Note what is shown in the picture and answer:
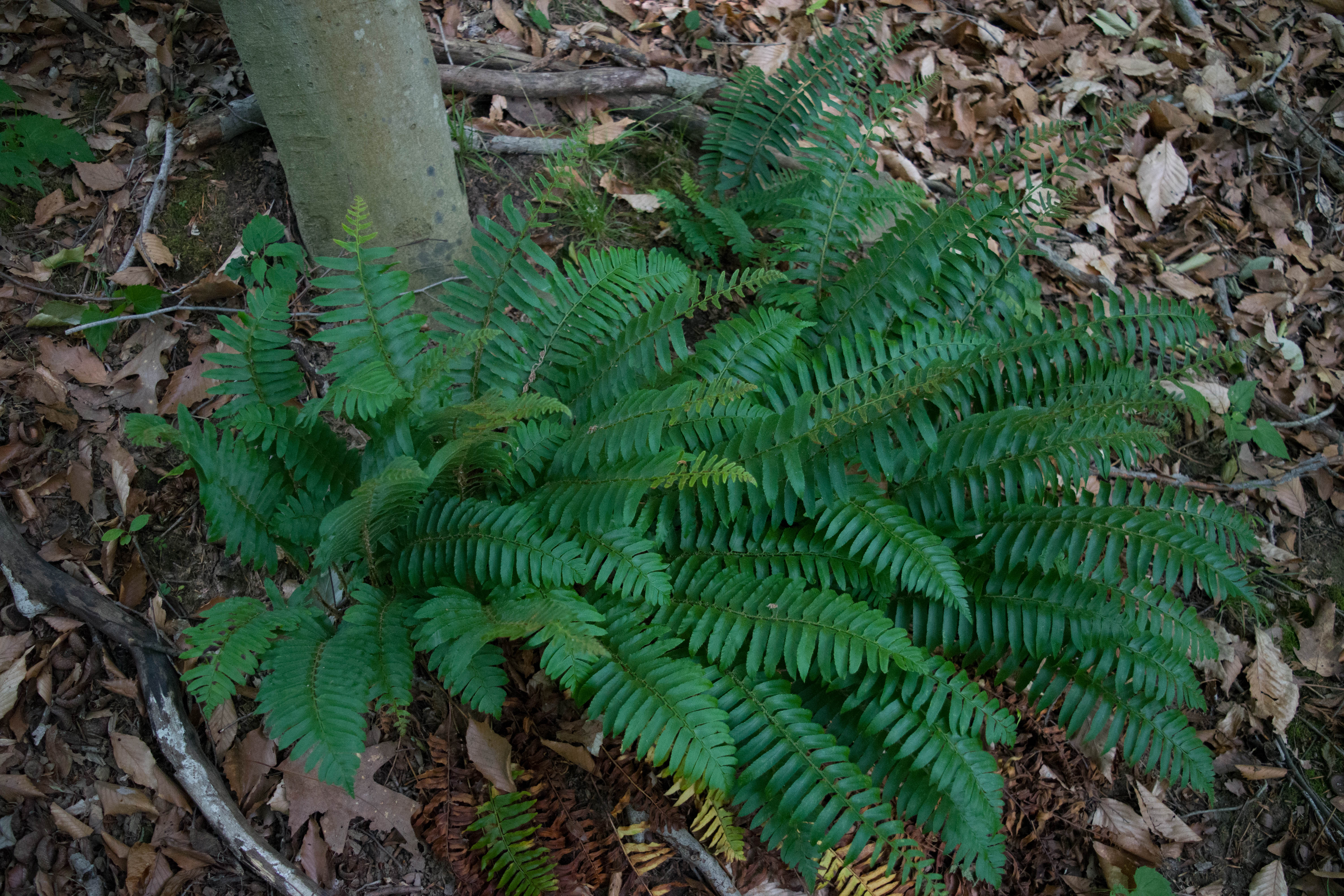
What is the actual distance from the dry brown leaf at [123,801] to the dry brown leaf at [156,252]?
1.65 meters

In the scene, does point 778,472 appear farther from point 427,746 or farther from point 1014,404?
point 427,746

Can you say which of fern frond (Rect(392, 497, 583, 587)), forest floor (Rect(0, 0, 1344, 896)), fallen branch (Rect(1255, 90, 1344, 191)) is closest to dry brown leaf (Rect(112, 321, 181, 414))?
forest floor (Rect(0, 0, 1344, 896))

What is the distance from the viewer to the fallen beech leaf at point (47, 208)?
2666 millimetres

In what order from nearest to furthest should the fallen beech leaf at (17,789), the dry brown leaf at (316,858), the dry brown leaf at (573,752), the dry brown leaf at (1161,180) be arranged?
the fallen beech leaf at (17,789), the dry brown leaf at (316,858), the dry brown leaf at (573,752), the dry brown leaf at (1161,180)

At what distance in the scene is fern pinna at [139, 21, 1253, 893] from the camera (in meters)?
1.84

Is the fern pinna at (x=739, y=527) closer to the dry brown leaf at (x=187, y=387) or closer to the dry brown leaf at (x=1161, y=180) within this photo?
the dry brown leaf at (x=187, y=387)

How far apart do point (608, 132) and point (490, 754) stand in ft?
8.22

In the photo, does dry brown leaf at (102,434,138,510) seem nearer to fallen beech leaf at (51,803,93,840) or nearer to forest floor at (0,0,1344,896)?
forest floor at (0,0,1344,896)

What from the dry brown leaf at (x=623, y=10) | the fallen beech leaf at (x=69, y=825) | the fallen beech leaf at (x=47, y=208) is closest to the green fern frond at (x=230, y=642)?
the fallen beech leaf at (x=69, y=825)

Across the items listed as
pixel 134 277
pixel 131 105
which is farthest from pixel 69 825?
pixel 131 105

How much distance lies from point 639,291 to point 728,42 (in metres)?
2.19

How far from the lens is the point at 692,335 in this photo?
3.07m

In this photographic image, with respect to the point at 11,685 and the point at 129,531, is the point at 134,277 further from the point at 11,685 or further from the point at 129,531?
the point at 11,685

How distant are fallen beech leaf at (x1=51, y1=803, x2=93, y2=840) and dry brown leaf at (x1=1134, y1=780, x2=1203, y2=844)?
122 inches
